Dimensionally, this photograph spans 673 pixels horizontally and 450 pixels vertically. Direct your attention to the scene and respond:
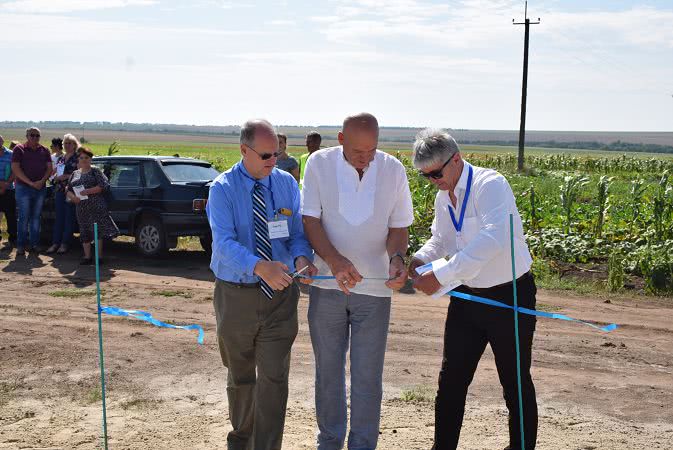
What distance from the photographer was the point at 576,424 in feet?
19.1

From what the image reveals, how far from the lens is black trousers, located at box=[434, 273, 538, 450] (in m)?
4.45

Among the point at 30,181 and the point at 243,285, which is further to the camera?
the point at 30,181

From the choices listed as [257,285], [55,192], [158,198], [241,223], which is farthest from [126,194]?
[257,285]

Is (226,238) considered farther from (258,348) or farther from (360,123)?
(360,123)

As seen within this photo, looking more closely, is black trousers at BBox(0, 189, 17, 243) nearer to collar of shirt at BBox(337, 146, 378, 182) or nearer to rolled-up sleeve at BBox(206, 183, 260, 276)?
rolled-up sleeve at BBox(206, 183, 260, 276)

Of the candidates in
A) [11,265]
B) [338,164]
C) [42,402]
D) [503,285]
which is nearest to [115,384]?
[42,402]

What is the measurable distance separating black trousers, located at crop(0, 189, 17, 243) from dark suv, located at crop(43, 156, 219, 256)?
2.27 meters

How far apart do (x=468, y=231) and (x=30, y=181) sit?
35.6 feet

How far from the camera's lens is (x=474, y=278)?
4512 millimetres

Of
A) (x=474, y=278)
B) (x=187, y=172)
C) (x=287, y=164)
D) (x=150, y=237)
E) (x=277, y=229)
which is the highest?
(x=287, y=164)

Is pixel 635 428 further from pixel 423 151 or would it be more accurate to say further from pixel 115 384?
pixel 115 384

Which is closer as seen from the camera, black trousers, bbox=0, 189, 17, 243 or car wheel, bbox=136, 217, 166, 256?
car wheel, bbox=136, 217, 166, 256

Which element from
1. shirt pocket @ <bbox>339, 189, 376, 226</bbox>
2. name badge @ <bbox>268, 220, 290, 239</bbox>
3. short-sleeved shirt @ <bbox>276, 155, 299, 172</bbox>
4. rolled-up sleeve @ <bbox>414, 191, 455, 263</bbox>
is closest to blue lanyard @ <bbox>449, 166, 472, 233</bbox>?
rolled-up sleeve @ <bbox>414, 191, 455, 263</bbox>

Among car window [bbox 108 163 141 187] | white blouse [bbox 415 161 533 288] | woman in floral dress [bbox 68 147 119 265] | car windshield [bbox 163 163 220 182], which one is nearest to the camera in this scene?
white blouse [bbox 415 161 533 288]
